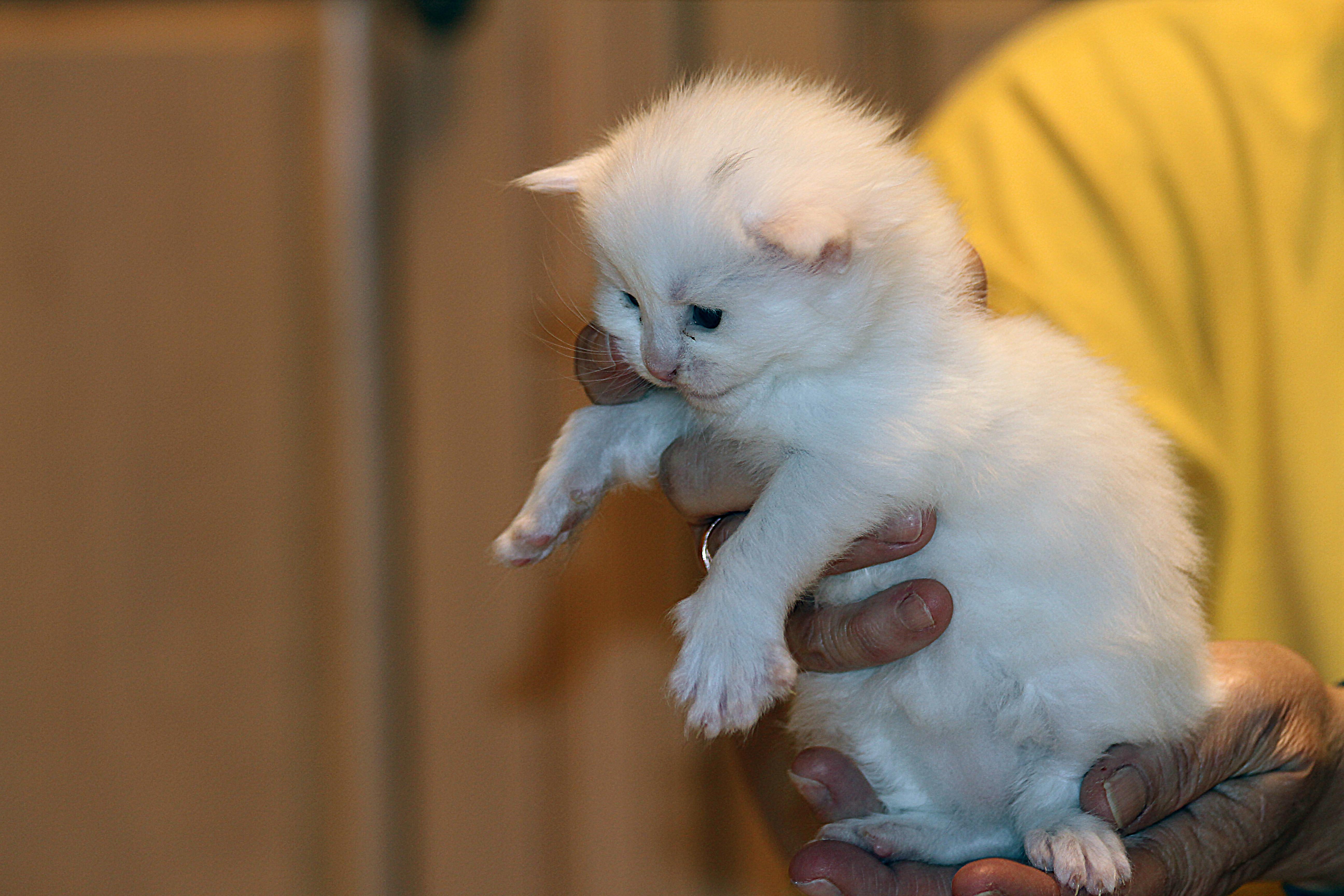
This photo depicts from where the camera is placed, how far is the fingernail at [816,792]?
4.06 ft

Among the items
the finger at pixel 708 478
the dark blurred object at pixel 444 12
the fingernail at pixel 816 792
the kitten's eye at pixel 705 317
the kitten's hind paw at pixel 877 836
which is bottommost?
the kitten's hind paw at pixel 877 836

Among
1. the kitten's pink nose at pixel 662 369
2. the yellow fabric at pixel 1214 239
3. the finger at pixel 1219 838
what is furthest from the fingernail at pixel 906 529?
the yellow fabric at pixel 1214 239

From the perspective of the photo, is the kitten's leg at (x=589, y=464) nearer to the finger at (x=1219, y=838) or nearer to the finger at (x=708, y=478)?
the finger at (x=708, y=478)

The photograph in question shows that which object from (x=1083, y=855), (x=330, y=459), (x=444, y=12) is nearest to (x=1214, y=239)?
(x=1083, y=855)

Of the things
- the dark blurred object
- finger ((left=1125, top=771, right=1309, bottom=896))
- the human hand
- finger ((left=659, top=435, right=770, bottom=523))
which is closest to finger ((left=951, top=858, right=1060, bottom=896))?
the human hand

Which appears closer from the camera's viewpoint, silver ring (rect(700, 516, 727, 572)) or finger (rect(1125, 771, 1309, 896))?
finger (rect(1125, 771, 1309, 896))

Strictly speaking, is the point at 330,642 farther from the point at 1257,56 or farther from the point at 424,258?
the point at 1257,56

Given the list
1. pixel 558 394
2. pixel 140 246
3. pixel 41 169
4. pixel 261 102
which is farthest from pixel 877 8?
pixel 41 169

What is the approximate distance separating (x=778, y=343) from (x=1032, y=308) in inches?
34.6

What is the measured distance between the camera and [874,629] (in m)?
1.10

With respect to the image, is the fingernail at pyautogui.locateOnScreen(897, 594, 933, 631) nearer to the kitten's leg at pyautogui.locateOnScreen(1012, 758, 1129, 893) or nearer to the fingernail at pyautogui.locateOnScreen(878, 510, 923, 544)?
the fingernail at pyautogui.locateOnScreen(878, 510, 923, 544)

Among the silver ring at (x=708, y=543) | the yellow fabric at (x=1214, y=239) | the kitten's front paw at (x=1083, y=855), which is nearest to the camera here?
the kitten's front paw at (x=1083, y=855)

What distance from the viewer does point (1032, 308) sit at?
1.76 metres

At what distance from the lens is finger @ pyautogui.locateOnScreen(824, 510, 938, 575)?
1085 mm
